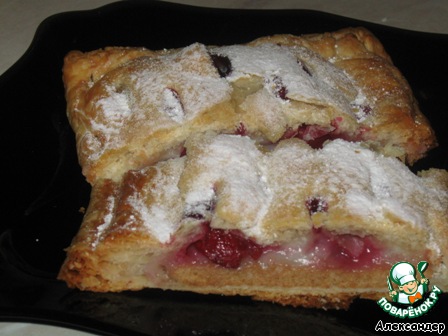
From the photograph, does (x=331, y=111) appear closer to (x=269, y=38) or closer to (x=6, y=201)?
(x=269, y=38)

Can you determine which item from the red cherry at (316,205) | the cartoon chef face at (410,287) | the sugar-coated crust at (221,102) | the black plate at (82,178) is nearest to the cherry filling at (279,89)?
the sugar-coated crust at (221,102)

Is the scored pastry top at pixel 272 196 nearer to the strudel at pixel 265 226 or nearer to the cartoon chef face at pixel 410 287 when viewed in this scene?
the strudel at pixel 265 226

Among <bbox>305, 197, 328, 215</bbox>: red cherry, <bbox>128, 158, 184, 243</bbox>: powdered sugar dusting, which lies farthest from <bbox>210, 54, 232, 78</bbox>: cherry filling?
<bbox>305, 197, 328, 215</bbox>: red cherry

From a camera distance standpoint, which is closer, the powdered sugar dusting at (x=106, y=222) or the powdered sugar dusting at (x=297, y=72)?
the powdered sugar dusting at (x=106, y=222)

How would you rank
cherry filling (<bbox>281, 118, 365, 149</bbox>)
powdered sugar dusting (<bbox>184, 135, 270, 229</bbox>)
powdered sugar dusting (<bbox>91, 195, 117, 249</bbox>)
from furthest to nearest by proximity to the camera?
cherry filling (<bbox>281, 118, 365, 149</bbox>), powdered sugar dusting (<bbox>91, 195, 117, 249</bbox>), powdered sugar dusting (<bbox>184, 135, 270, 229</bbox>)

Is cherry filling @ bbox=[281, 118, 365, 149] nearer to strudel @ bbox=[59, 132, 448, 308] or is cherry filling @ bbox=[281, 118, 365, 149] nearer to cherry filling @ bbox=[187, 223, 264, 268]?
strudel @ bbox=[59, 132, 448, 308]
